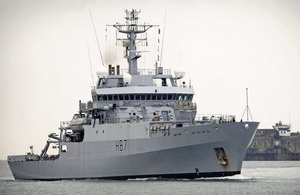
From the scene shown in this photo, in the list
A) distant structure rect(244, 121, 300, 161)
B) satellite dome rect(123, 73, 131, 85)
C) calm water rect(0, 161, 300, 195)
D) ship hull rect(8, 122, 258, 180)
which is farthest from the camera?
distant structure rect(244, 121, 300, 161)

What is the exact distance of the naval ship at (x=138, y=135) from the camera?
156ft

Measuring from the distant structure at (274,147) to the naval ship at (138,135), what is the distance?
240 feet

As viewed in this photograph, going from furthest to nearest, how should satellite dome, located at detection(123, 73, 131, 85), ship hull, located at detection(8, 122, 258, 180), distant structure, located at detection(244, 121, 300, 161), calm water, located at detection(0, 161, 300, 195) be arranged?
distant structure, located at detection(244, 121, 300, 161) → satellite dome, located at detection(123, 73, 131, 85) → ship hull, located at detection(8, 122, 258, 180) → calm water, located at detection(0, 161, 300, 195)

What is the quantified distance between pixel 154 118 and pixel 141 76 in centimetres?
444

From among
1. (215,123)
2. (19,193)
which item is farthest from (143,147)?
(19,193)

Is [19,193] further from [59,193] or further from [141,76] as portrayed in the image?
[141,76]

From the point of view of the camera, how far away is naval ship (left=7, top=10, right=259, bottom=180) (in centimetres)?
4747

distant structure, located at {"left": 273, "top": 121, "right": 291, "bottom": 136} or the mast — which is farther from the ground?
the mast

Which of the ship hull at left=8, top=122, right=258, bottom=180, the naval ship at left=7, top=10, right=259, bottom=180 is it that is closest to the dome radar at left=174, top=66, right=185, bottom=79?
the naval ship at left=7, top=10, right=259, bottom=180

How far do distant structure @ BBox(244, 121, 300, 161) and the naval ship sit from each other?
240 ft

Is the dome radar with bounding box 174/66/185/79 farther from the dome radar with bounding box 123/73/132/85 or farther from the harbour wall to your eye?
the harbour wall

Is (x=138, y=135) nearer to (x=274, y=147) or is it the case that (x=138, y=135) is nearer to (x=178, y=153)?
(x=178, y=153)

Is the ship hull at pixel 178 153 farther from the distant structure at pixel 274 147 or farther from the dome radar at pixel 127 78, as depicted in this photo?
the distant structure at pixel 274 147

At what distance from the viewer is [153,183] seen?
47.2m
